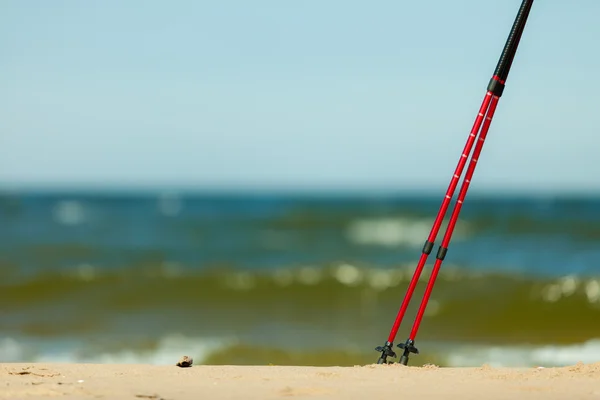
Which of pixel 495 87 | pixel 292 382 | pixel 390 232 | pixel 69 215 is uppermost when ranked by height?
pixel 69 215

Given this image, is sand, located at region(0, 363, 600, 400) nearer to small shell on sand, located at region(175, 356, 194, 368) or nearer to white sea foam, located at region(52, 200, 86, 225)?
small shell on sand, located at region(175, 356, 194, 368)

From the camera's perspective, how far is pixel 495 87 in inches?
224

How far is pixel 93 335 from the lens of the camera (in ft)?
36.1

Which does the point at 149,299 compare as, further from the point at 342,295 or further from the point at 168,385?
the point at 168,385

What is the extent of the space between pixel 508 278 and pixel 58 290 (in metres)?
8.66

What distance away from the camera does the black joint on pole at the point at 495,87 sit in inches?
224

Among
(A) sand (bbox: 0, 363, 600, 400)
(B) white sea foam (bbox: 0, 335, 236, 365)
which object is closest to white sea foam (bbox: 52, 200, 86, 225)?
(B) white sea foam (bbox: 0, 335, 236, 365)

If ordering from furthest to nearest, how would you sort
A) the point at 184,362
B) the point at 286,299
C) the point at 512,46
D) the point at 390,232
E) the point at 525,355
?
the point at 390,232 → the point at 286,299 → the point at 525,355 → the point at 184,362 → the point at 512,46

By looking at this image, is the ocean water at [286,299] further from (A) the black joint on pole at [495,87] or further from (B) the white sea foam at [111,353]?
(A) the black joint on pole at [495,87]

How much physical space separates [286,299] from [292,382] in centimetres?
984

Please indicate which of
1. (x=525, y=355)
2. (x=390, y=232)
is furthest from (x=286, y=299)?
(x=390, y=232)

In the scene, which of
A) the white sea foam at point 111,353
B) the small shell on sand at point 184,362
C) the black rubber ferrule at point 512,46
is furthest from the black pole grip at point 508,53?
the white sea foam at point 111,353

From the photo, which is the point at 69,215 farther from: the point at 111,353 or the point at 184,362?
the point at 184,362

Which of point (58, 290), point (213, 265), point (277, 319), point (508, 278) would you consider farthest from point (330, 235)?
point (277, 319)
